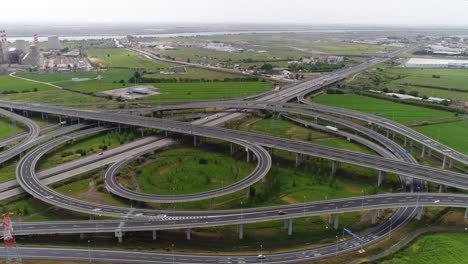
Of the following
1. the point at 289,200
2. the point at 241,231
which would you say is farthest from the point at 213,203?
the point at 289,200

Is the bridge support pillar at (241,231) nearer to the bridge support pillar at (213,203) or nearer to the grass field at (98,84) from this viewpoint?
the bridge support pillar at (213,203)

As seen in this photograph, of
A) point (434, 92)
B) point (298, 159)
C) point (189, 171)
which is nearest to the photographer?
point (189, 171)

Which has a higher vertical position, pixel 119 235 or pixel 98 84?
pixel 98 84

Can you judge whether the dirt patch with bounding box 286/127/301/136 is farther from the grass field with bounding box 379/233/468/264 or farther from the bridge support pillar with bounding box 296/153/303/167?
the grass field with bounding box 379/233/468/264

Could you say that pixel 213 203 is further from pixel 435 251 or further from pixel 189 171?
pixel 435 251

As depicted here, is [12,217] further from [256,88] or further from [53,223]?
[256,88]

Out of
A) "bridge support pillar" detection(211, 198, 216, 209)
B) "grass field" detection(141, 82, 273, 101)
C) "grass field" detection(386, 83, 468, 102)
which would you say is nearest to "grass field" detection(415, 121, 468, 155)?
"grass field" detection(386, 83, 468, 102)

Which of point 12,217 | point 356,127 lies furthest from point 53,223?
point 356,127
